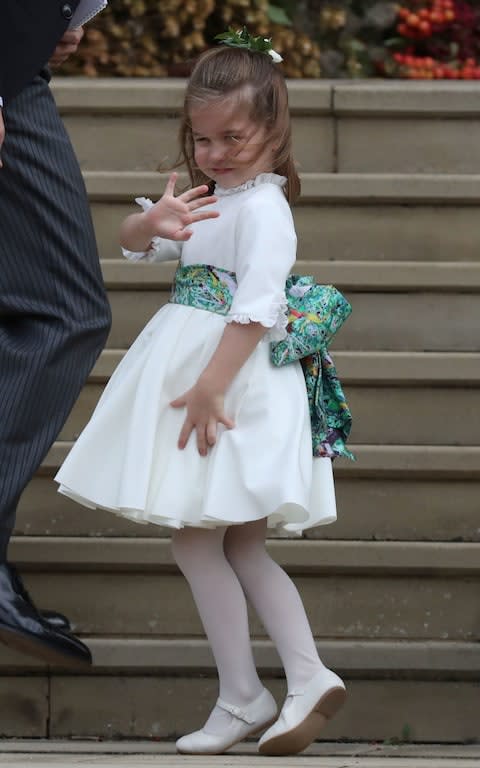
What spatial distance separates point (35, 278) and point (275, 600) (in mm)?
798

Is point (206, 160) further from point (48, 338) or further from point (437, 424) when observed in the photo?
point (437, 424)

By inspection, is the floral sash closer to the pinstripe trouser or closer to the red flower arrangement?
the pinstripe trouser

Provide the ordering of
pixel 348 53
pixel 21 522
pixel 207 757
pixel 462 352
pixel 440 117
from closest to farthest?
pixel 207 757 → pixel 21 522 → pixel 462 352 → pixel 440 117 → pixel 348 53

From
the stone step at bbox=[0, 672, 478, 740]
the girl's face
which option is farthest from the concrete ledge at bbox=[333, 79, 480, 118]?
the stone step at bbox=[0, 672, 478, 740]

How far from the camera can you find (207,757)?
2.76m

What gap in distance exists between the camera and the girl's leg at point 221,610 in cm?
287

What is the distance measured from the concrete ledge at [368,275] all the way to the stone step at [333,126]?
52cm

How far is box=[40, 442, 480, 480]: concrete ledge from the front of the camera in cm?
360

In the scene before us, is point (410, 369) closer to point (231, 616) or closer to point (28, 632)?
point (231, 616)

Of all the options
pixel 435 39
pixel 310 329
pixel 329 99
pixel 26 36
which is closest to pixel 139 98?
pixel 329 99

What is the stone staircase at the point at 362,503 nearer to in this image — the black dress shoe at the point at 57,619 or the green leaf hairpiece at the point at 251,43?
the black dress shoe at the point at 57,619

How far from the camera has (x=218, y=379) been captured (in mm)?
2750

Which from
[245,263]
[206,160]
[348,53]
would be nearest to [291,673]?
[245,263]

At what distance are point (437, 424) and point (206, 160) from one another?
1.18 m
